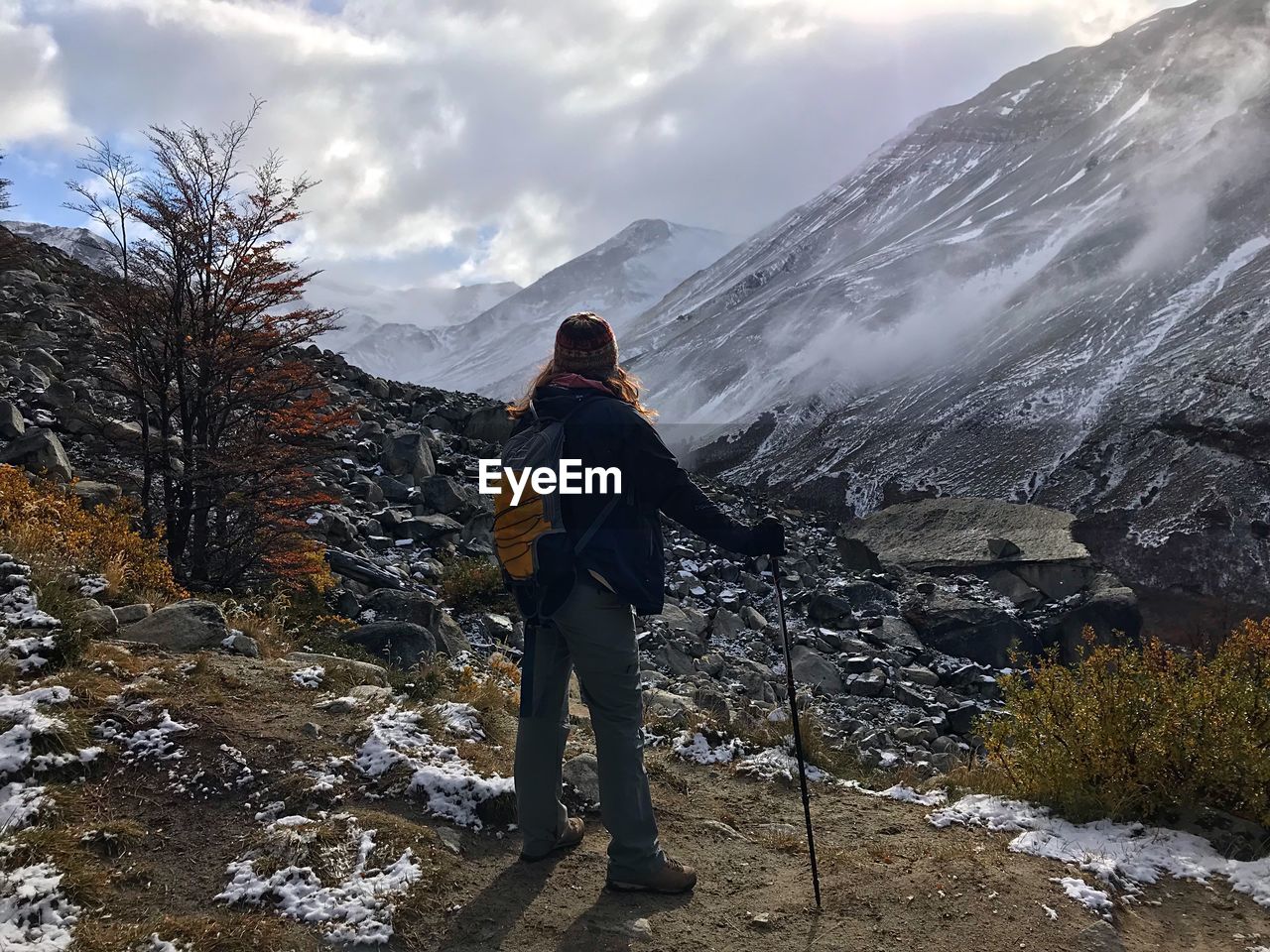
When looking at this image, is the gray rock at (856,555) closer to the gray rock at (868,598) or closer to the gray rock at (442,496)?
the gray rock at (868,598)

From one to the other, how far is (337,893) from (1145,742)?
3.73 metres

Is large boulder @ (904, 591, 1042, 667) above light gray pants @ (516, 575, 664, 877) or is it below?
below

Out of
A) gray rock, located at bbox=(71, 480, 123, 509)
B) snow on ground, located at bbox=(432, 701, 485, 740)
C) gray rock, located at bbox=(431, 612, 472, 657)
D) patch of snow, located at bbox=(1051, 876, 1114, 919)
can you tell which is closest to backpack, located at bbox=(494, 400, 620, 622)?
snow on ground, located at bbox=(432, 701, 485, 740)

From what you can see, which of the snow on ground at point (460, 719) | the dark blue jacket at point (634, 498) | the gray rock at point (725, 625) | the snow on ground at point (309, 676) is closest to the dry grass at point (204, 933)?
the dark blue jacket at point (634, 498)

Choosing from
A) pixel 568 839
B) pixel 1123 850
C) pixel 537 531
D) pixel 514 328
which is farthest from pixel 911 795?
pixel 514 328

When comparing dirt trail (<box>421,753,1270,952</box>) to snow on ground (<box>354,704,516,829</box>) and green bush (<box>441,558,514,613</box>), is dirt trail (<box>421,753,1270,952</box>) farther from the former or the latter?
green bush (<box>441,558,514,613</box>)

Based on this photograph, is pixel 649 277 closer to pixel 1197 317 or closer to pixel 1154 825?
pixel 1197 317

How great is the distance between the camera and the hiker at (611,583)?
3.12 meters

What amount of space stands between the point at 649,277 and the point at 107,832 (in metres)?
197

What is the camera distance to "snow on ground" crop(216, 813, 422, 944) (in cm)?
285

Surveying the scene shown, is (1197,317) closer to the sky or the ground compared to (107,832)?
closer to the sky

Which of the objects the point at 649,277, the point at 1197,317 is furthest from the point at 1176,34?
the point at 649,277

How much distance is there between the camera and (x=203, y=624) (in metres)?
5.57

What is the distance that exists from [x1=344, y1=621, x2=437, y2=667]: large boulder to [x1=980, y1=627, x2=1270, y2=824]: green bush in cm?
494
